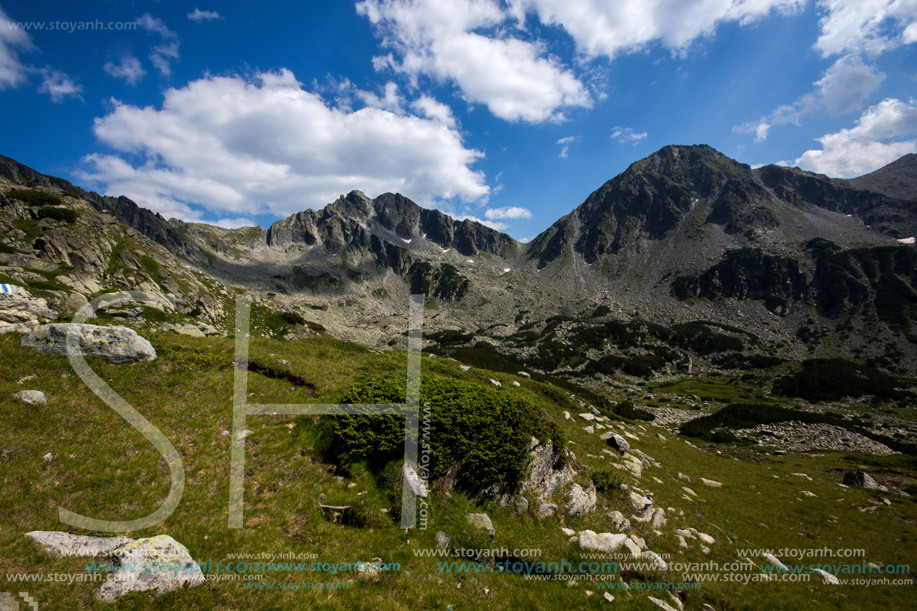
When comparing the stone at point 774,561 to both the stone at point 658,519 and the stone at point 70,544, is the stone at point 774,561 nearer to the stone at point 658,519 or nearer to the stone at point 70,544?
the stone at point 658,519

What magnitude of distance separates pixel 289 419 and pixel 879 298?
237 m

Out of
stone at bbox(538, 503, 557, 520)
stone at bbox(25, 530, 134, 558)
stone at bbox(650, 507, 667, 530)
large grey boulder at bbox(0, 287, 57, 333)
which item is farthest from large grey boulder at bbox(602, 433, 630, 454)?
large grey boulder at bbox(0, 287, 57, 333)

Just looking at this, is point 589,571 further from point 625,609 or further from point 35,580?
point 35,580

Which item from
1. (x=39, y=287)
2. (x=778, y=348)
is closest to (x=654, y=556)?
(x=39, y=287)

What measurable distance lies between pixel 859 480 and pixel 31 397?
6207cm

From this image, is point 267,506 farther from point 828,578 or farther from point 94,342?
point 828,578

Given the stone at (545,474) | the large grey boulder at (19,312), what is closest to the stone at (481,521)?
the stone at (545,474)

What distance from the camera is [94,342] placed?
14.8 metres

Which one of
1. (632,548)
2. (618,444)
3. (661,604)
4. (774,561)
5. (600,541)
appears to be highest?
(600,541)

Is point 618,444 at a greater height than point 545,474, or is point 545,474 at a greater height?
point 545,474

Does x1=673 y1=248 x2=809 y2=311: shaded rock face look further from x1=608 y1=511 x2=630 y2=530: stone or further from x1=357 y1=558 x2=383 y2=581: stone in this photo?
x1=357 y1=558 x2=383 y2=581: stone

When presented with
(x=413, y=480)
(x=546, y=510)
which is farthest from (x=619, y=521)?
(x=413, y=480)

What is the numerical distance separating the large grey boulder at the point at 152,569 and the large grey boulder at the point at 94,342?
1147 cm

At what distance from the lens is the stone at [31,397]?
11438 mm
